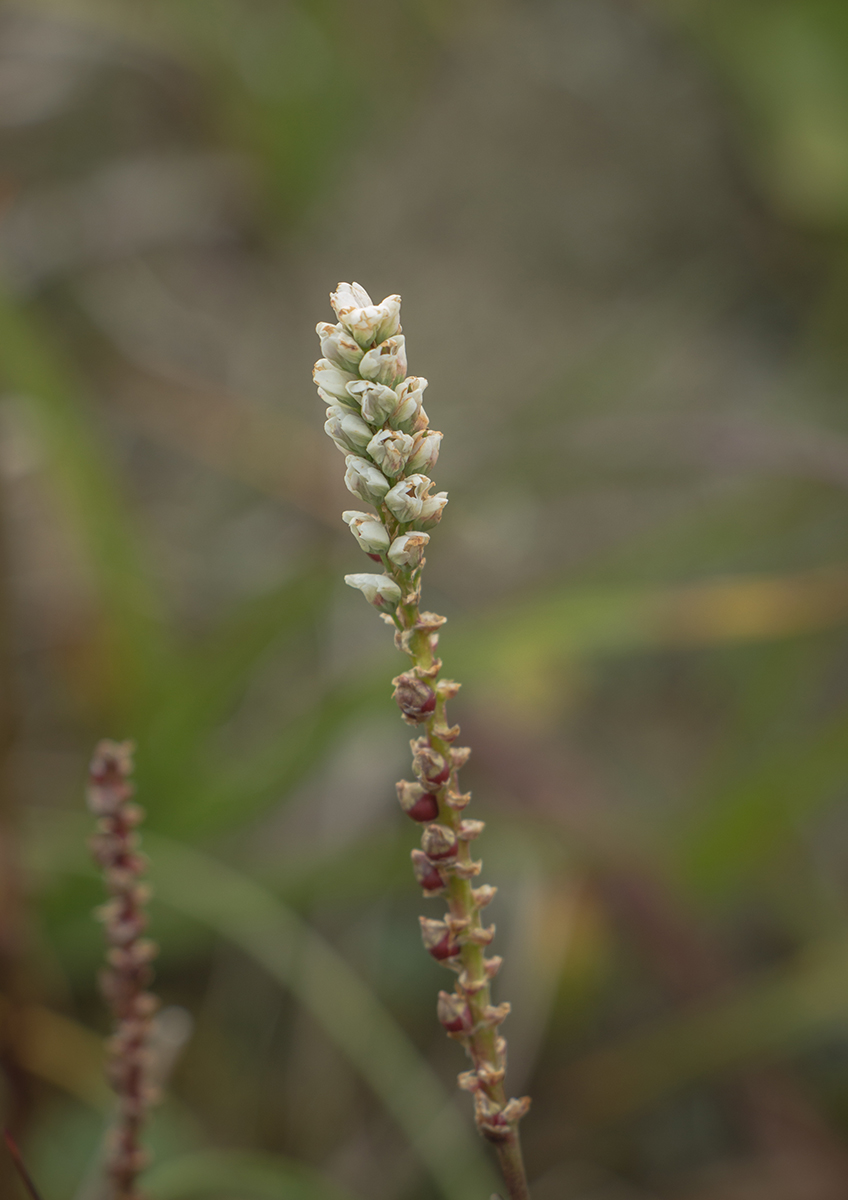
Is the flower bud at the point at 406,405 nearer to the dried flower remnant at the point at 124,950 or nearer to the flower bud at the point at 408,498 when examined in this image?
the flower bud at the point at 408,498

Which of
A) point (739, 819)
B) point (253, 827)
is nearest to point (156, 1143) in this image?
point (253, 827)

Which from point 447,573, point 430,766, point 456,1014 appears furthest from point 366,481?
point 447,573

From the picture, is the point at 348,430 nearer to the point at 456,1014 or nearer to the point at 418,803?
the point at 418,803

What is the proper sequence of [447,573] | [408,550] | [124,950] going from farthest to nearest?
[447,573], [124,950], [408,550]

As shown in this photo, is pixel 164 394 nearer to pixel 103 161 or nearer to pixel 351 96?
pixel 103 161

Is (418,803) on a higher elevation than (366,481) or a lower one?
lower

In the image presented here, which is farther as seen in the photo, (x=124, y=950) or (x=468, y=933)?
(x=124, y=950)

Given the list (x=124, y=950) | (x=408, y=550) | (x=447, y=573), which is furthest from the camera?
(x=447, y=573)

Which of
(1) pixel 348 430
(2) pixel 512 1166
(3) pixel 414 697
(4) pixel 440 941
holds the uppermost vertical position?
(1) pixel 348 430
